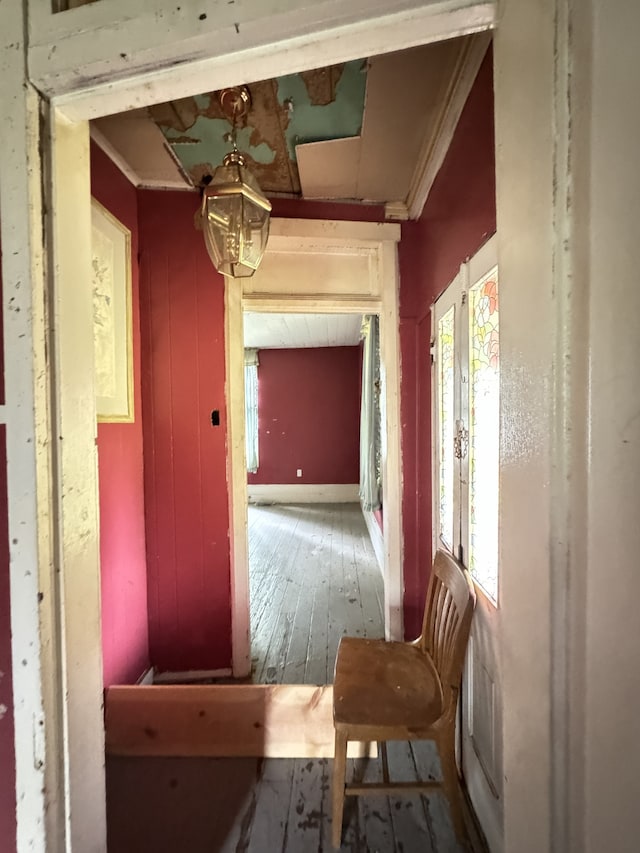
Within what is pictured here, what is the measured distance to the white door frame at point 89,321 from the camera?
1.45 feet

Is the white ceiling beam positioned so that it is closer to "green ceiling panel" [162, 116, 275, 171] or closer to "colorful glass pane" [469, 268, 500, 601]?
"colorful glass pane" [469, 268, 500, 601]

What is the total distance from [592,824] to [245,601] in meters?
2.06

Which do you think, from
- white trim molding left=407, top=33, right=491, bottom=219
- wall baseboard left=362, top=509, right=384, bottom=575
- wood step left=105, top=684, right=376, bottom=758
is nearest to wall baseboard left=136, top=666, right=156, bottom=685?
wood step left=105, top=684, right=376, bottom=758

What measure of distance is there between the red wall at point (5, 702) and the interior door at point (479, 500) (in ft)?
3.79

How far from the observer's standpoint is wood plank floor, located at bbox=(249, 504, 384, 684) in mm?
2350

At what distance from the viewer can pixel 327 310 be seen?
2.38m

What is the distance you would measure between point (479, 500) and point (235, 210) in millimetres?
1364

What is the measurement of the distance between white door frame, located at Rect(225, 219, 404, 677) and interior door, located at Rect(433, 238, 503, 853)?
57 centimetres

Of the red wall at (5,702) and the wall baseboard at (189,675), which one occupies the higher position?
the red wall at (5,702)

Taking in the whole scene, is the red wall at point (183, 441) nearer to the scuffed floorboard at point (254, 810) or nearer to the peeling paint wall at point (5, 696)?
the scuffed floorboard at point (254, 810)

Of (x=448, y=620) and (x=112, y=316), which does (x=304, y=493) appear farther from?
(x=448, y=620)

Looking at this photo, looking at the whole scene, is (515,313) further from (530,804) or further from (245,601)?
(245,601)

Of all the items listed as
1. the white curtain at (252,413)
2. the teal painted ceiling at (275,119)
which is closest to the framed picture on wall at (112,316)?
the teal painted ceiling at (275,119)

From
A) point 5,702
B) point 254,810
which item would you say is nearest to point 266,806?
point 254,810
